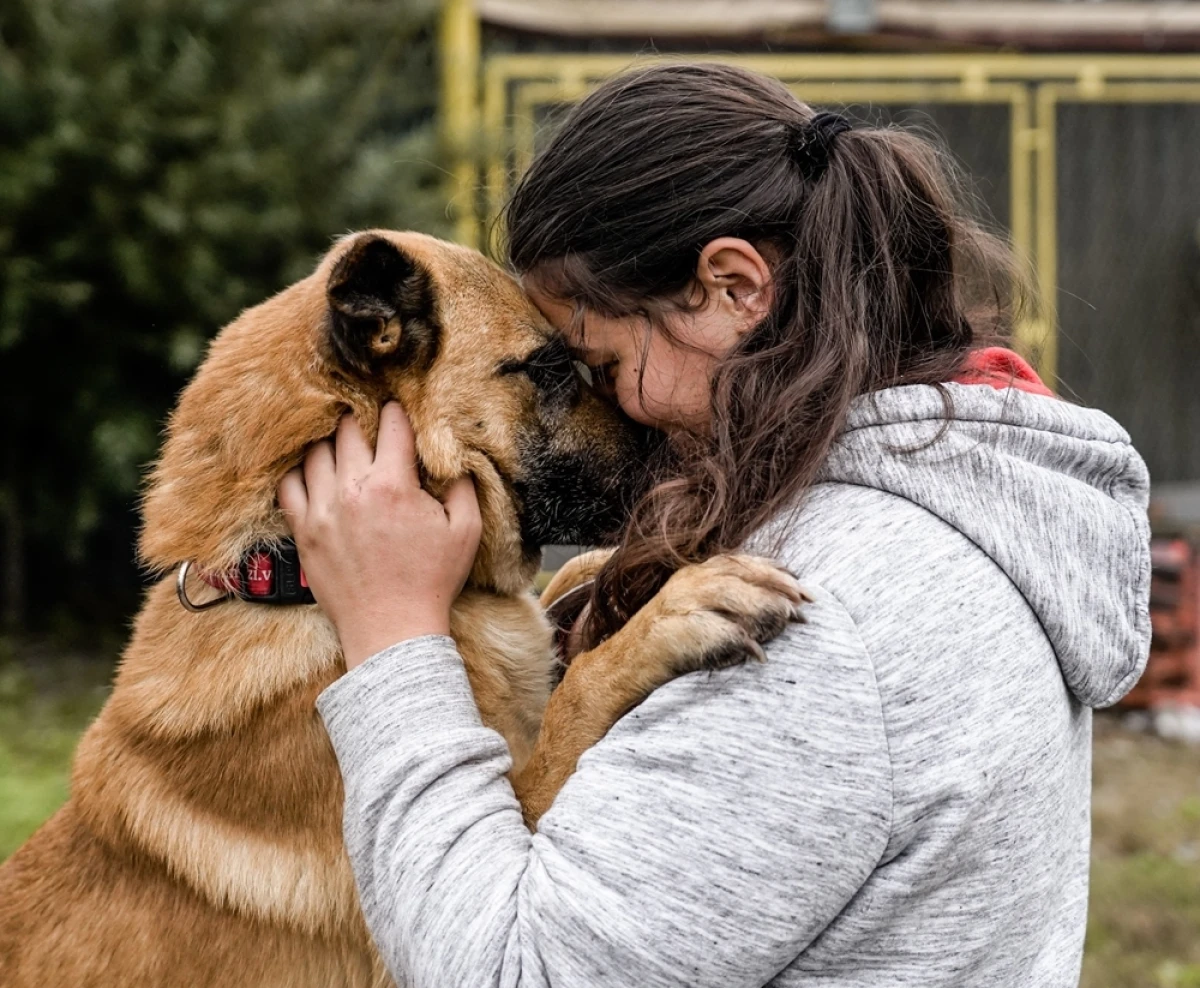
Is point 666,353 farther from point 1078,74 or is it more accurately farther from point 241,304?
point 1078,74

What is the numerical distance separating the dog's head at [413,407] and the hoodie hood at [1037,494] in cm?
68

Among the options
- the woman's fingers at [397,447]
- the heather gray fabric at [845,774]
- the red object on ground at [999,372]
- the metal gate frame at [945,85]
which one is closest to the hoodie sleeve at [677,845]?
the heather gray fabric at [845,774]

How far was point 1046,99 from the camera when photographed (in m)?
6.86

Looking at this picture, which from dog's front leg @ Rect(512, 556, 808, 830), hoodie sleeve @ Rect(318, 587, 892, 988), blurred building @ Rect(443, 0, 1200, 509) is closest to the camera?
hoodie sleeve @ Rect(318, 587, 892, 988)

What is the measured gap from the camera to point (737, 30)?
6.85 metres

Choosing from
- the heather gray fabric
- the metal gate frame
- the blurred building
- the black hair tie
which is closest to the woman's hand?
the heather gray fabric

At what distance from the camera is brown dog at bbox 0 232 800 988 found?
1.83m

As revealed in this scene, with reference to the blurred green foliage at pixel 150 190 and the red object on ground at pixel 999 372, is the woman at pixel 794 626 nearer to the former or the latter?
the red object on ground at pixel 999 372

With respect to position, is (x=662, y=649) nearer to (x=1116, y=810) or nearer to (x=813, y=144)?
(x=813, y=144)

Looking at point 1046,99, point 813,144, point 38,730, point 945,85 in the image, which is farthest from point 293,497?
point 1046,99

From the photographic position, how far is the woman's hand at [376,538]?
1.61 m

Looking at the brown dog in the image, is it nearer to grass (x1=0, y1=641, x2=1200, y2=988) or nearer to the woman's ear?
the woman's ear

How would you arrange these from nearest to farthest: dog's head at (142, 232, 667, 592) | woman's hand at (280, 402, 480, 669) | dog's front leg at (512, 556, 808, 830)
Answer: dog's front leg at (512, 556, 808, 830) < woman's hand at (280, 402, 480, 669) < dog's head at (142, 232, 667, 592)

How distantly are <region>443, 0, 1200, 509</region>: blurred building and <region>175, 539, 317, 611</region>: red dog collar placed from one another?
5.03m
